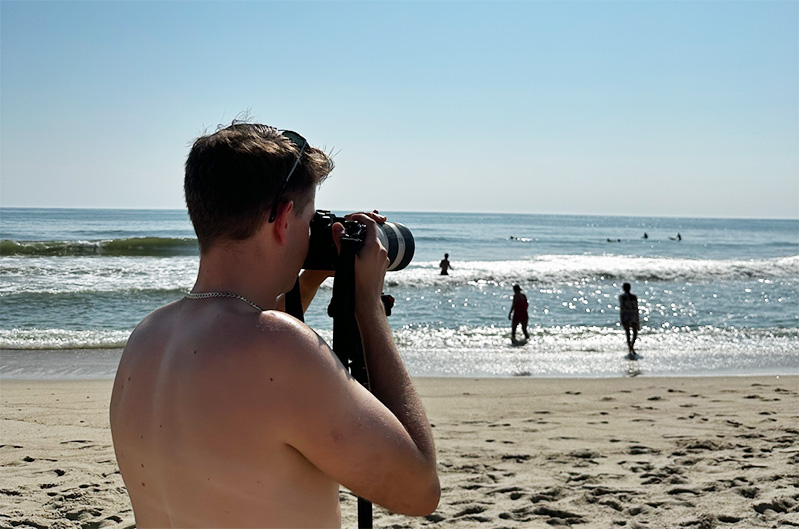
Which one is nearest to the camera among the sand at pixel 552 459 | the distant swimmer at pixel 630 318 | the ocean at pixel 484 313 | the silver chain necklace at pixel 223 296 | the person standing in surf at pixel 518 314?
the silver chain necklace at pixel 223 296

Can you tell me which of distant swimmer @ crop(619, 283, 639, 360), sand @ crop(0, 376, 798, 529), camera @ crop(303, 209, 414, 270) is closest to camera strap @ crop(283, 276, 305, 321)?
camera @ crop(303, 209, 414, 270)

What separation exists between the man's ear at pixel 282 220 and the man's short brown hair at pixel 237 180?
1 cm

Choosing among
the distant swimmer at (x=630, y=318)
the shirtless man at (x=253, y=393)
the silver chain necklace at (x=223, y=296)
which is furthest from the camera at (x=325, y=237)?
the distant swimmer at (x=630, y=318)

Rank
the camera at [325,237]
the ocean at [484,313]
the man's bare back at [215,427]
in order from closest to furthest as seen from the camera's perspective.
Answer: the man's bare back at [215,427] < the camera at [325,237] < the ocean at [484,313]

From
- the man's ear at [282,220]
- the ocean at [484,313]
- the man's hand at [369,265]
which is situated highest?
the man's ear at [282,220]

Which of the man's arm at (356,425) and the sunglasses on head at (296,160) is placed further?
the sunglasses on head at (296,160)

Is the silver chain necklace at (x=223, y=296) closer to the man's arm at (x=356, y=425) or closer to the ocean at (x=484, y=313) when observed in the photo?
the man's arm at (x=356, y=425)

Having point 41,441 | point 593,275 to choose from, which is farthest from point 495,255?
point 41,441

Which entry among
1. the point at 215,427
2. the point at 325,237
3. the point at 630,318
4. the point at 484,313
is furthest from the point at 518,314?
the point at 215,427

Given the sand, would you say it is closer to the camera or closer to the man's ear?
the camera

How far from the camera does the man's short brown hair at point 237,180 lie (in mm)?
1365

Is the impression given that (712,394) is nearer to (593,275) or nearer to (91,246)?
(593,275)

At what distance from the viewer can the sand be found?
4.45 metres

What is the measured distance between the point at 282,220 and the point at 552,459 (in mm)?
4841
